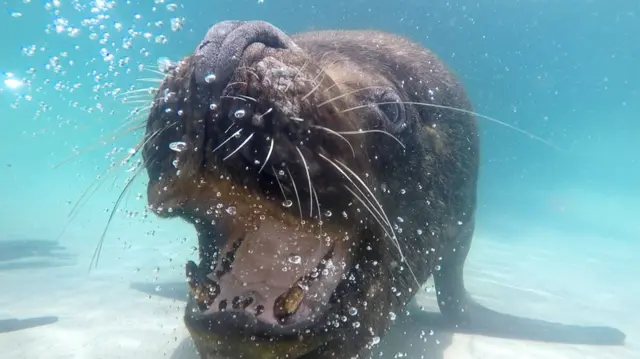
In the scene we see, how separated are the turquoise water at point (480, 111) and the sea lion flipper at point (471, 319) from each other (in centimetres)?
34

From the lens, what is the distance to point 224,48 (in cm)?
214

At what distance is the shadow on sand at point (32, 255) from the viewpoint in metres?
11.3

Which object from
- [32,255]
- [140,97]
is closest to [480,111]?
[32,255]

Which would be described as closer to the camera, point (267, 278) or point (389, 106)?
point (267, 278)

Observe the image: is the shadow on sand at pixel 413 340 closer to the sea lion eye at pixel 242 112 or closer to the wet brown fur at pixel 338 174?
the wet brown fur at pixel 338 174

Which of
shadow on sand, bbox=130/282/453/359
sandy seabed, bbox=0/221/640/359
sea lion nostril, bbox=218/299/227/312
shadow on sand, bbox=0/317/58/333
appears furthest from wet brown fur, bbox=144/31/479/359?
shadow on sand, bbox=0/317/58/333

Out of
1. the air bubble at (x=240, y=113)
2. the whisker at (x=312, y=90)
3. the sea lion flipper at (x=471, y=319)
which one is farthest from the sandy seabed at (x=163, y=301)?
the air bubble at (x=240, y=113)

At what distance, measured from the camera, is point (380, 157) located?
2854mm

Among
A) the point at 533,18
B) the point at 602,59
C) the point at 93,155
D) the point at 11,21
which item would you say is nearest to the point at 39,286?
the point at 533,18

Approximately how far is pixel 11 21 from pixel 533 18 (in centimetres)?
3564

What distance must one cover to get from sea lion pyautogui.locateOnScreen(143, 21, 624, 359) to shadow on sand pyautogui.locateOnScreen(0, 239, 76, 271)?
10463mm

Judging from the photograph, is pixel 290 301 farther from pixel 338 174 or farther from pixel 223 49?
pixel 223 49

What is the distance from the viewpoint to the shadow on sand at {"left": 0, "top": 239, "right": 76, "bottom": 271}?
37.1 ft

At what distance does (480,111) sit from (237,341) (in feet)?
88.5
